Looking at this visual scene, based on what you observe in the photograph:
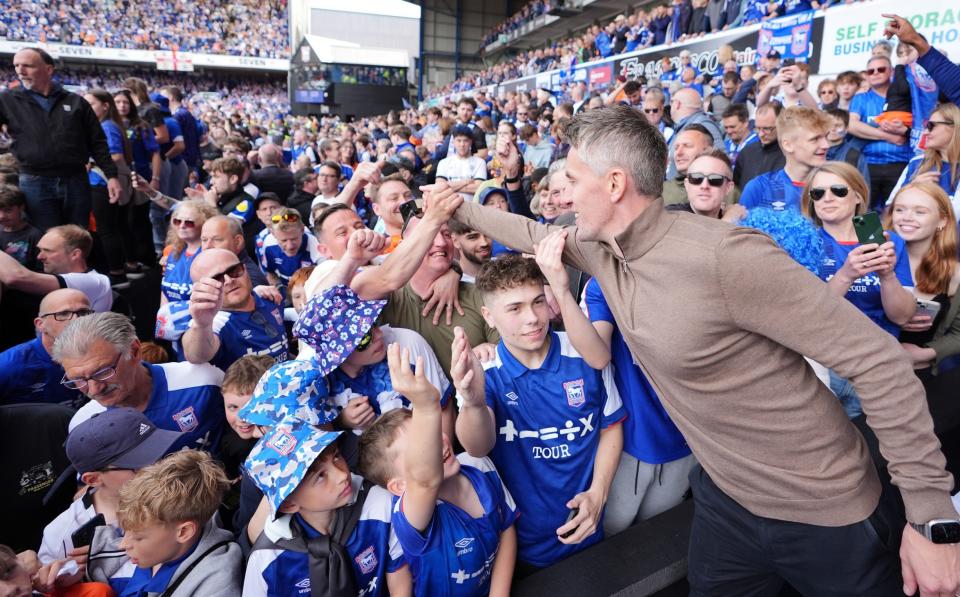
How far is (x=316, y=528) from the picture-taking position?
170cm

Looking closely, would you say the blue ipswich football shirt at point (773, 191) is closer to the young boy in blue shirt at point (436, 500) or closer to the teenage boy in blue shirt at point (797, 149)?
the teenage boy in blue shirt at point (797, 149)

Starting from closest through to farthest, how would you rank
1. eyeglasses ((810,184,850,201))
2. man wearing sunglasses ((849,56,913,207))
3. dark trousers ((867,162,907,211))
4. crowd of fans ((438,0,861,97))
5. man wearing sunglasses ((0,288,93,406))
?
eyeglasses ((810,184,850,201)) → man wearing sunglasses ((0,288,93,406)) → man wearing sunglasses ((849,56,913,207)) → dark trousers ((867,162,907,211)) → crowd of fans ((438,0,861,97))

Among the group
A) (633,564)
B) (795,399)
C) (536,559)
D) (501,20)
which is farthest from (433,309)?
(501,20)

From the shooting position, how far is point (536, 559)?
6.97 feet

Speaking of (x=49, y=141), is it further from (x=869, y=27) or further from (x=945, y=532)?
(x=869, y=27)

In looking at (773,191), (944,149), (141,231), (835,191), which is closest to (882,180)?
(944,149)

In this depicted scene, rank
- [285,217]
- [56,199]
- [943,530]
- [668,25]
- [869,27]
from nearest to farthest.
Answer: [943,530] < [285,217] < [56,199] < [869,27] < [668,25]

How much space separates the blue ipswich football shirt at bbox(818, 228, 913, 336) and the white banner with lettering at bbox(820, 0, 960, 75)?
655 centimetres

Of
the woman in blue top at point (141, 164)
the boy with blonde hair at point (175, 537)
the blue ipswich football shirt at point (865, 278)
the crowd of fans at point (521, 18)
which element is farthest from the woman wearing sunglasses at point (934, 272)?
the crowd of fans at point (521, 18)

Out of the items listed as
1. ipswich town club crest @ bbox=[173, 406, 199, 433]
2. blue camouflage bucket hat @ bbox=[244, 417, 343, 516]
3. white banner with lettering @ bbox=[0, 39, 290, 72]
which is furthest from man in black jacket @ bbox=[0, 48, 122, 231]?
white banner with lettering @ bbox=[0, 39, 290, 72]

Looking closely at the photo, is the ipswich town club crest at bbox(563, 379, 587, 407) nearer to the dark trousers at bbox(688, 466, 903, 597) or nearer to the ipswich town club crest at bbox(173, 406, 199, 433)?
the dark trousers at bbox(688, 466, 903, 597)

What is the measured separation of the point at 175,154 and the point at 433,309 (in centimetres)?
719

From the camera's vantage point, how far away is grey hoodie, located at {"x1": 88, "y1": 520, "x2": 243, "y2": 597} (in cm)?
171

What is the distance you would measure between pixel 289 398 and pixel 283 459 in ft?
1.23
